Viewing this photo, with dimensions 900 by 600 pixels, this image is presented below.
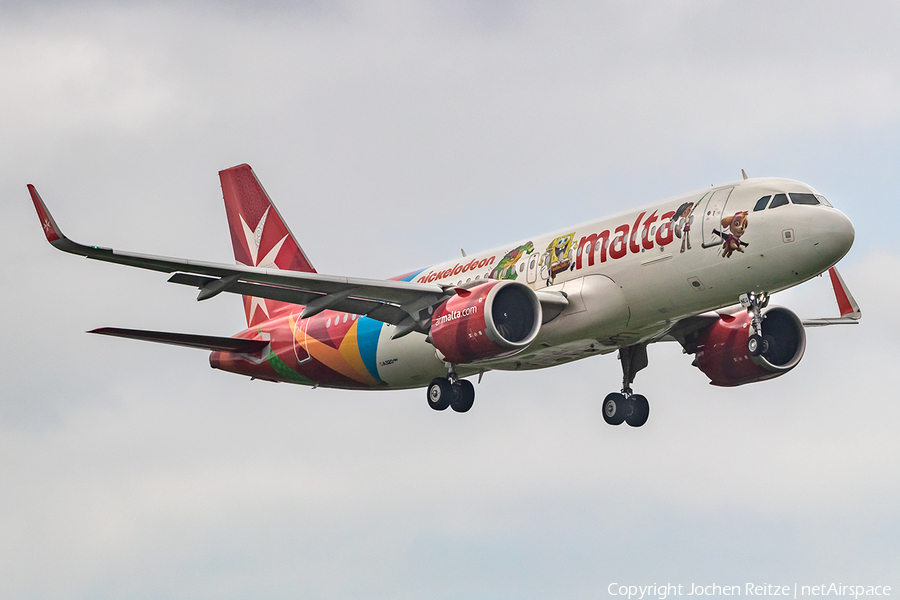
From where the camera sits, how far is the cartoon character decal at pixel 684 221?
109 feet

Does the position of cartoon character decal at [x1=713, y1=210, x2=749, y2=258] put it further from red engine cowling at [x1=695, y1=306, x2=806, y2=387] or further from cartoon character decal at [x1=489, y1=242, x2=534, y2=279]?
cartoon character decal at [x1=489, y1=242, x2=534, y2=279]

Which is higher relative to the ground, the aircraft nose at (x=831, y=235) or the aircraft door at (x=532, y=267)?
the aircraft door at (x=532, y=267)

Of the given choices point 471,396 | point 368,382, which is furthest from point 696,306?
point 368,382

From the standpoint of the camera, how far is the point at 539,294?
3481 cm

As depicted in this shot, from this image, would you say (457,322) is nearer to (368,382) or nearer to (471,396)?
(471,396)

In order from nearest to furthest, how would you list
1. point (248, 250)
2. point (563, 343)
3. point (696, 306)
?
point (696, 306), point (563, 343), point (248, 250)

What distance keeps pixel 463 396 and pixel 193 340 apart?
909 cm

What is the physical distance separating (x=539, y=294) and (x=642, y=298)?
2.75 metres

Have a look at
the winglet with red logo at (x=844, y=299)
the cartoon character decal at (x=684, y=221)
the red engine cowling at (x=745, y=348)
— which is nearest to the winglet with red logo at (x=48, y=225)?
the cartoon character decal at (x=684, y=221)

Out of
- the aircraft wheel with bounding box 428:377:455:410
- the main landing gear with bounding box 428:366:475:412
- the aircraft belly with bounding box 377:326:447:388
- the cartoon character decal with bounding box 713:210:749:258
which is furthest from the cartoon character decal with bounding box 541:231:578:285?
the cartoon character decal with bounding box 713:210:749:258

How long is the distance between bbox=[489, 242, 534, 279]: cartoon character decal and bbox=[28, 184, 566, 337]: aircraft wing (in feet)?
7.89

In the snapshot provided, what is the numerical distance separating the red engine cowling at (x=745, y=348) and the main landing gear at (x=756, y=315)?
2660 millimetres

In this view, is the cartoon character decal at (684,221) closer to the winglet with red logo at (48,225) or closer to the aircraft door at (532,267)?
the aircraft door at (532,267)

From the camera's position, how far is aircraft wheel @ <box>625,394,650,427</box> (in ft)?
133
